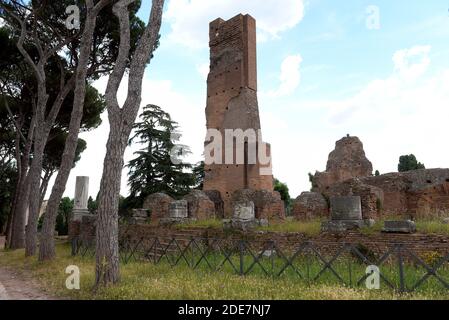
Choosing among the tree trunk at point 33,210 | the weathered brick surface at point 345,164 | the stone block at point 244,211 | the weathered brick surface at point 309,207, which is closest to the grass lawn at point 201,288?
the stone block at point 244,211

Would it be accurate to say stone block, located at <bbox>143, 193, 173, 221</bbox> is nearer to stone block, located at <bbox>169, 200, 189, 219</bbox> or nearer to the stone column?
stone block, located at <bbox>169, 200, 189, 219</bbox>

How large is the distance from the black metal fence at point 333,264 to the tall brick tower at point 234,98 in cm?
453

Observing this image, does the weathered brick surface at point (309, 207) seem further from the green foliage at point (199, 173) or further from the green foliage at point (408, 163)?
the green foliage at point (408, 163)

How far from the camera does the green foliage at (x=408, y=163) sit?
31270 mm

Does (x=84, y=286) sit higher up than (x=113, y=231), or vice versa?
(x=113, y=231)

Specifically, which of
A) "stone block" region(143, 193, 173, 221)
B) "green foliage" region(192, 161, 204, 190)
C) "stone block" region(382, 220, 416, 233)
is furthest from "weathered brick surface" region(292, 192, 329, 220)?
"green foliage" region(192, 161, 204, 190)

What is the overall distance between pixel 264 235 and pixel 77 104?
640 cm

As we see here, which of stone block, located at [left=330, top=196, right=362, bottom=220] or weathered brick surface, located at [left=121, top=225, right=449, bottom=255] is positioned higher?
stone block, located at [left=330, top=196, right=362, bottom=220]

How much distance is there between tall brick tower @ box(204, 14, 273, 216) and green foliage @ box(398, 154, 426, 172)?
71.9 ft

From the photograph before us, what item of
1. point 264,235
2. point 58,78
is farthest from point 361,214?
point 58,78

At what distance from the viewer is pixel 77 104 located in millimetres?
10703

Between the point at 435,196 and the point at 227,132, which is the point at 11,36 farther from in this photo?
the point at 435,196

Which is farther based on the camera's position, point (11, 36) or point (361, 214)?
point (11, 36)

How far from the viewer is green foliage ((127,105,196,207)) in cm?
2033
